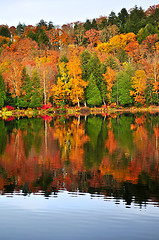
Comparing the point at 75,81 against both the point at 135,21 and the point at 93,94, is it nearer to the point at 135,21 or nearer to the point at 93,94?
the point at 93,94

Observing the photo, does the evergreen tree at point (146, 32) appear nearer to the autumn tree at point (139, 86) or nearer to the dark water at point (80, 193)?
the autumn tree at point (139, 86)

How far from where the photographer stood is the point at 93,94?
6150 centimetres

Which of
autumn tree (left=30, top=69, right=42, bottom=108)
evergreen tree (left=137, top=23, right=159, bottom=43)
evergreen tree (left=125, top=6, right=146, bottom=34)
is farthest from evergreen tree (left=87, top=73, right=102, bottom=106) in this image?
evergreen tree (left=125, top=6, right=146, bottom=34)

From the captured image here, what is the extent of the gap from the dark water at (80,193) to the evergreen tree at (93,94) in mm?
43910

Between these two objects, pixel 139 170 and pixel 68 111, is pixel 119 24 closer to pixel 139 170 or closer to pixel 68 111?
pixel 68 111

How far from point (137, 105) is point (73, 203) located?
58965 mm

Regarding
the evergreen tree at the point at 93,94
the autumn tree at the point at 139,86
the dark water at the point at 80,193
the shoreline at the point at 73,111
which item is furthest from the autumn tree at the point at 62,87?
the dark water at the point at 80,193

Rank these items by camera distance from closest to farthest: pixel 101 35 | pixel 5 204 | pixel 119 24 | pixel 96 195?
1. pixel 5 204
2. pixel 96 195
3. pixel 101 35
4. pixel 119 24

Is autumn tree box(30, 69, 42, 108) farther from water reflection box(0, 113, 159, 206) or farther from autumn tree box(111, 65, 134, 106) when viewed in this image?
water reflection box(0, 113, 159, 206)

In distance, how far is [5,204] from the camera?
27.4 ft

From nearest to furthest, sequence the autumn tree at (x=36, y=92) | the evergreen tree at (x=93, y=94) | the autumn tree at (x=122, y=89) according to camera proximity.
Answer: the autumn tree at (x=36, y=92) < the evergreen tree at (x=93, y=94) < the autumn tree at (x=122, y=89)

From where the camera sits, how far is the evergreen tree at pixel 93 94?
61.4m

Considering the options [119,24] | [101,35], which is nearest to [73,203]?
[101,35]

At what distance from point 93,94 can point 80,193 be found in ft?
173
